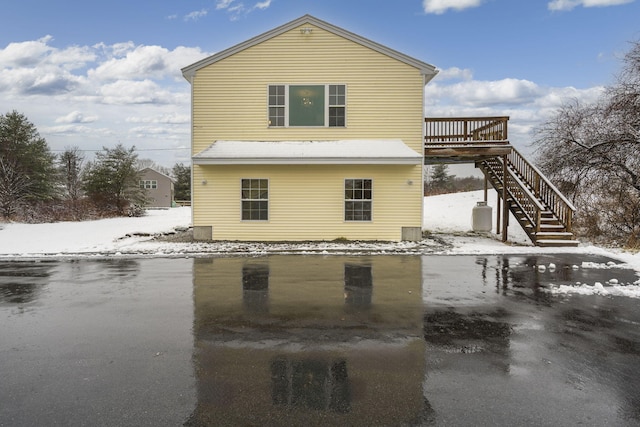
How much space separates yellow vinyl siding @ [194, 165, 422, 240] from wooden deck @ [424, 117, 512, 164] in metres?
1.38

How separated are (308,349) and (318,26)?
41.5 feet

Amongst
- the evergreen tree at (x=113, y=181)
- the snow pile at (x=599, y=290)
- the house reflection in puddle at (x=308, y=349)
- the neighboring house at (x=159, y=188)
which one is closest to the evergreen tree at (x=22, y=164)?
the evergreen tree at (x=113, y=181)

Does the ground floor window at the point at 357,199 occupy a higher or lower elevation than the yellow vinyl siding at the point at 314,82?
lower

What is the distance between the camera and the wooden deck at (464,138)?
570 inches

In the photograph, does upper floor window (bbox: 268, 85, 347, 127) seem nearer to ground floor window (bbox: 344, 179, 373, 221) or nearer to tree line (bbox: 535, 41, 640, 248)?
ground floor window (bbox: 344, 179, 373, 221)

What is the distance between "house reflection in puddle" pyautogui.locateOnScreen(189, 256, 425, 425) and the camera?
135 inches

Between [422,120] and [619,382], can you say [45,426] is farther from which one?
[422,120]

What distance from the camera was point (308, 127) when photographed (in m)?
14.6

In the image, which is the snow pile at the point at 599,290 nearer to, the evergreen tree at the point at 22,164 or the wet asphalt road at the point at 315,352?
the wet asphalt road at the point at 315,352

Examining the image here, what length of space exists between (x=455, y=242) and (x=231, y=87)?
9.68m

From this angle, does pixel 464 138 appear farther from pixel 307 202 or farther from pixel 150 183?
pixel 150 183

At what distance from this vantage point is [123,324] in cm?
575

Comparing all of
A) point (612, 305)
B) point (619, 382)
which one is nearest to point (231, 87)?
point (612, 305)

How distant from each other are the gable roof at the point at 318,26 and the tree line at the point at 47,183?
55.6ft
